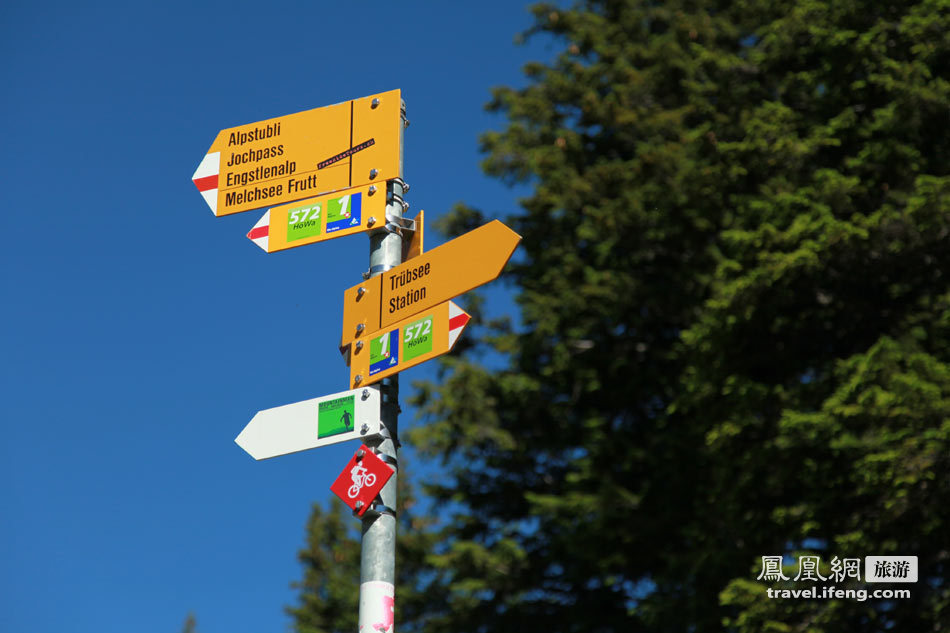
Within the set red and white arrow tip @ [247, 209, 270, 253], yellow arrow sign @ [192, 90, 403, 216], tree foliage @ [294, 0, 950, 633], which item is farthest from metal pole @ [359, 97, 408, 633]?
tree foliage @ [294, 0, 950, 633]

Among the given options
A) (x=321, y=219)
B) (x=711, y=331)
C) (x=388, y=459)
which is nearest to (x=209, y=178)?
(x=321, y=219)

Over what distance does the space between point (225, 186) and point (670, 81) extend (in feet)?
44.5

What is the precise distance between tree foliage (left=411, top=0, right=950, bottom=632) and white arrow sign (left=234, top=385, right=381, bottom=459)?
780 centimetres

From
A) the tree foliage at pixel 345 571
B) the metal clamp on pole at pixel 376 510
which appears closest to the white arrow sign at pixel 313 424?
the metal clamp on pole at pixel 376 510

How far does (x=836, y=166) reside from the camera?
13.5 m

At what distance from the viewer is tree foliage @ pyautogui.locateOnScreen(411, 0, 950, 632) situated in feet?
38.1

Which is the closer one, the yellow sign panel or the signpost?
the signpost

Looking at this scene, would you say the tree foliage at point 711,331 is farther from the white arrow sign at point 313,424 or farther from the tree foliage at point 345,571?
the white arrow sign at point 313,424

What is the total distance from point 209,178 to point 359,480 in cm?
187

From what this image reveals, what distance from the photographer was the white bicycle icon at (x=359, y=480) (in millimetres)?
4051

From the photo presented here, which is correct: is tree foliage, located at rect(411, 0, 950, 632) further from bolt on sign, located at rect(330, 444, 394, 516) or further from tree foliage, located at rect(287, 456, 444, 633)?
bolt on sign, located at rect(330, 444, 394, 516)

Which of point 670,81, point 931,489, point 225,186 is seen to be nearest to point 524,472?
point 670,81

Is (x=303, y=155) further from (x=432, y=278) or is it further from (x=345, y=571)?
(x=345, y=571)

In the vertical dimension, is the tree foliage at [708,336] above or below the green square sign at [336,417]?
above
